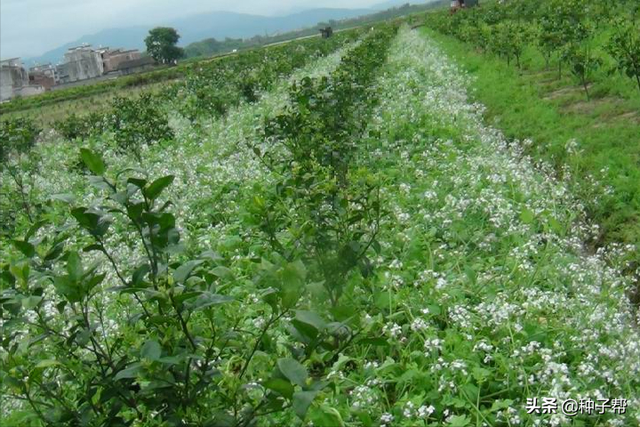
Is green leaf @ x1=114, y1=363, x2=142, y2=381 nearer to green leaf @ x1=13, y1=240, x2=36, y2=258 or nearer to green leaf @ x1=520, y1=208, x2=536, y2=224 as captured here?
green leaf @ x1=13, y1=240, x2=36, y2=258

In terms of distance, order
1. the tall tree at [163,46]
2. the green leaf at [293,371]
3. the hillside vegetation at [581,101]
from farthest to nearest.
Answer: the tall tree at [163,46], the hillside vegetation at [581,101], the green leaf at [293,371]

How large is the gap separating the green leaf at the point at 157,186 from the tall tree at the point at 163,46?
64.4m

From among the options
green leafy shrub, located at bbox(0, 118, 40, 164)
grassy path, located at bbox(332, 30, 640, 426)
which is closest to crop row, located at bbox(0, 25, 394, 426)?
grassy path, located at bbox(332, 30, 640, 426)

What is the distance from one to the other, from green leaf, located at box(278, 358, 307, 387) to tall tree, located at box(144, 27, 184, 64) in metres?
64.7

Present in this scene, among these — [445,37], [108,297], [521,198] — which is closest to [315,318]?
[108,297]

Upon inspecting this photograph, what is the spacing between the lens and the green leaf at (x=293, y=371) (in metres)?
2.09

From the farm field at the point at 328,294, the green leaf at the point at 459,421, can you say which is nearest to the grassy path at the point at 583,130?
the farm field at the point at 328,294

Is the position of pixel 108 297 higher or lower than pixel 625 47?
lower

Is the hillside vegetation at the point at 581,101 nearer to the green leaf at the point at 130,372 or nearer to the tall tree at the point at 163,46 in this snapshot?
the green leaf at the point at 130,372

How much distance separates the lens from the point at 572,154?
7812mm

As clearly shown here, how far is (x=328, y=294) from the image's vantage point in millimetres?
4082

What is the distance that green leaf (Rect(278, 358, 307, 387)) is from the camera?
2092 millimetres

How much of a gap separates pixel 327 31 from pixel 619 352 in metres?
49.3

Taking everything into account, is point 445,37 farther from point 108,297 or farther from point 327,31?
point 108,297
